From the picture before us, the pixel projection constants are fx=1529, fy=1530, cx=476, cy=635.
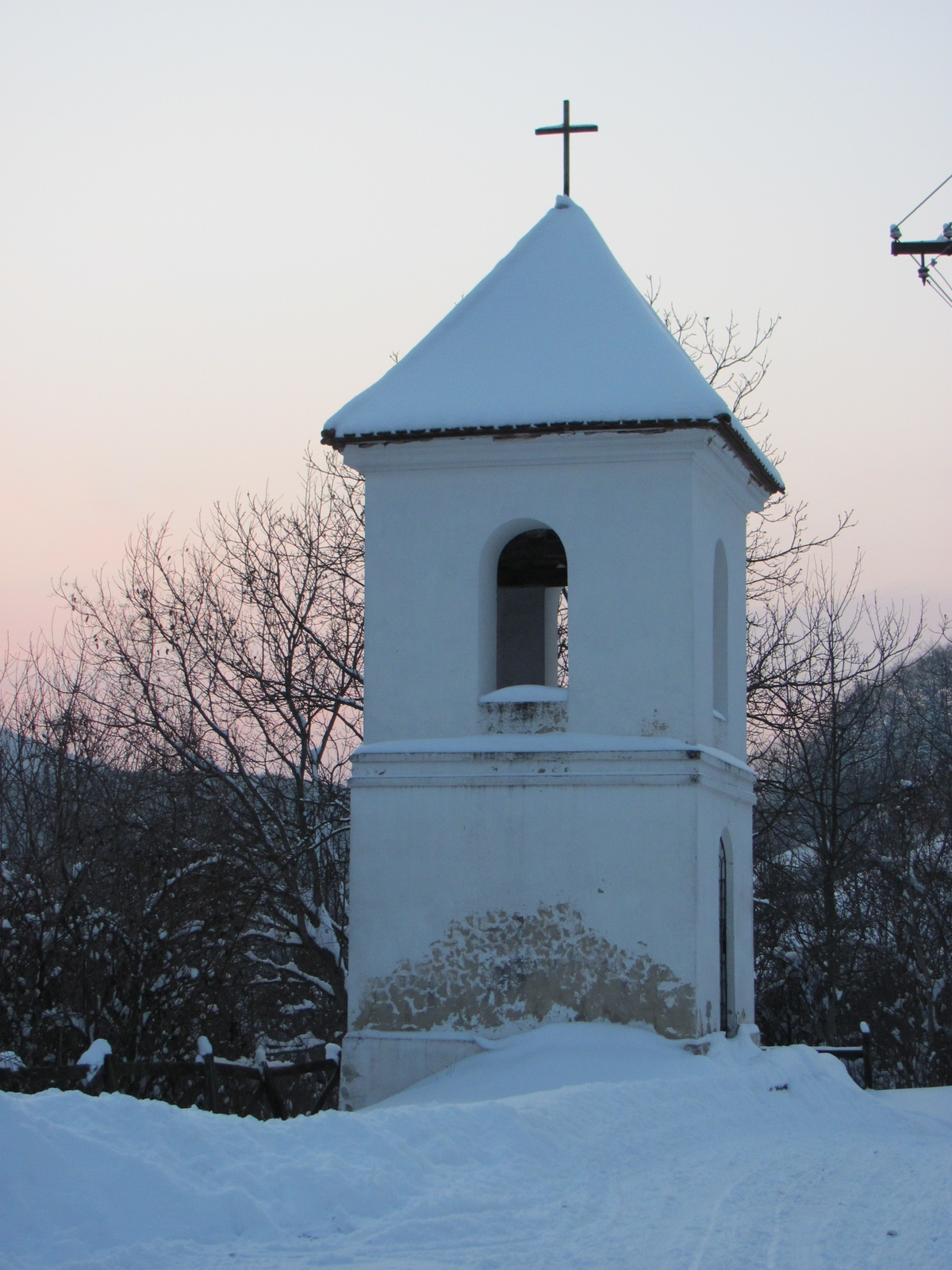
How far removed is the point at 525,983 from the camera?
38.9 feet

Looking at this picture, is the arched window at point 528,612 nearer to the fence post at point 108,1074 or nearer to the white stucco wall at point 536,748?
the white stucco wall at point 536,748

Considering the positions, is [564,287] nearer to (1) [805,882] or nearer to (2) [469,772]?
(2) [469,772]

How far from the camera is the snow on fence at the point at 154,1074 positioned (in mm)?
9125

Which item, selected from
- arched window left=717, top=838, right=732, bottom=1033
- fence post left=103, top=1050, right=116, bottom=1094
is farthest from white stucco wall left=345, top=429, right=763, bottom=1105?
fence post left=103, top=1050, right=116, bottom=1094

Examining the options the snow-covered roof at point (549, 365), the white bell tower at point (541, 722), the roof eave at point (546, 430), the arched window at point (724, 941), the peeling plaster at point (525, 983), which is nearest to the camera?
the peeling plaster at point (525, 983)

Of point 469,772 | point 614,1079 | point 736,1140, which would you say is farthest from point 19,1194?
point 469,772

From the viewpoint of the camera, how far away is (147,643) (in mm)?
22031

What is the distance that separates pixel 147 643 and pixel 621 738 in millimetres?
11676

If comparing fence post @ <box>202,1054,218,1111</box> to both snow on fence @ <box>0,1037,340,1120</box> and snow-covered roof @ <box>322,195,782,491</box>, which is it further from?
snow-covered roof @ <box>322,195,782,491</box>

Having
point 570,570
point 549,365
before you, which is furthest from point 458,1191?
point 549,365

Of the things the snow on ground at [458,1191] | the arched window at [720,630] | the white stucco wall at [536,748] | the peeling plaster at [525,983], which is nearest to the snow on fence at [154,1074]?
the peeling plaster at [525,983]

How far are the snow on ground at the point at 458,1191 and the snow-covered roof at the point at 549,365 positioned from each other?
543 cm

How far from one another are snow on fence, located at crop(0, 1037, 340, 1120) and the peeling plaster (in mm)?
868

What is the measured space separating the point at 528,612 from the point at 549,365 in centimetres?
256
